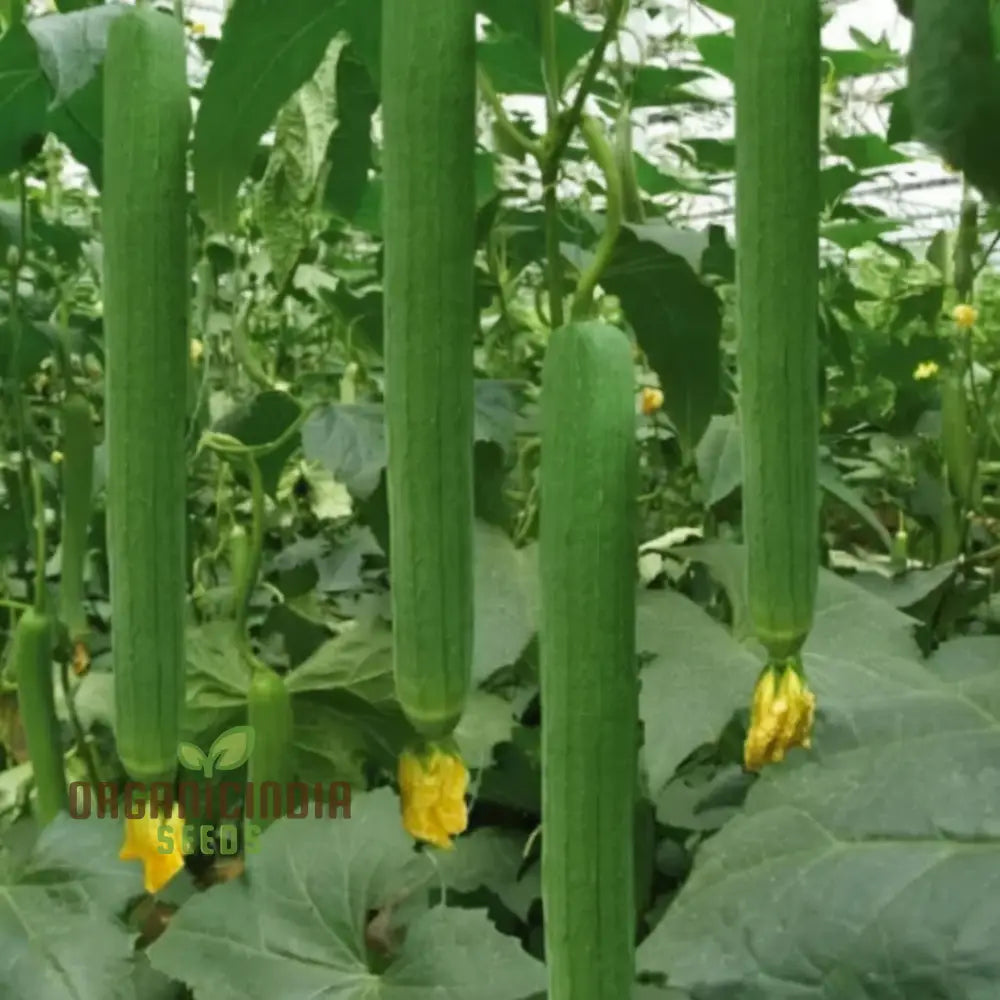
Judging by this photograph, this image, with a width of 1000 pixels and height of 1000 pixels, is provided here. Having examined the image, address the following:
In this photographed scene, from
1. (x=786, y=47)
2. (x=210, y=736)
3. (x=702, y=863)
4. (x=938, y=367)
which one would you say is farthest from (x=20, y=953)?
(x=938, y=367)

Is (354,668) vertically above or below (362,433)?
below

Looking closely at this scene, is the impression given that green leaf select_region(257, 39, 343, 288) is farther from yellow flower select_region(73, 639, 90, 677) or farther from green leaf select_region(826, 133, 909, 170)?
green leaf select_region(826, 133, 909, 170)

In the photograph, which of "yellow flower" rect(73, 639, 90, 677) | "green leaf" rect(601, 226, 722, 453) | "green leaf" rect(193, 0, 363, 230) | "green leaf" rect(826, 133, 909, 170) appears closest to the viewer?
"green leaf" rect(193, 0, 363, 230)

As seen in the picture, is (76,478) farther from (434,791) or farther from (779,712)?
(779,712)

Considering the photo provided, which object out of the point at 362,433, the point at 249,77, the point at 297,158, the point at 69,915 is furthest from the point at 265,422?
the point at 249,77

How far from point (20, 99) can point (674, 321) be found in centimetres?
40

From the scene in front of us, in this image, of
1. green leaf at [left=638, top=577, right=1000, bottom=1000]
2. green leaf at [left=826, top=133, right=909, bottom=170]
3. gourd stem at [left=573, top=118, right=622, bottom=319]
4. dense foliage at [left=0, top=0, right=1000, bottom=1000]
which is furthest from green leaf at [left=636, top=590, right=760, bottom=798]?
green leaf at [left=826, top=133, right=909, bottom=170]

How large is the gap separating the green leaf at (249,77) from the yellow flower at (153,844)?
327mm

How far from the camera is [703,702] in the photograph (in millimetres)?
909

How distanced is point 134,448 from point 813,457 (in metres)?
0.28

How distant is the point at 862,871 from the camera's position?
661 millimetres

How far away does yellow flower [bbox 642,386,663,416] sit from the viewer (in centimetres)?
153

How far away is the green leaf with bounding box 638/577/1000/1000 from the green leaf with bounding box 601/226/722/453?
208mm

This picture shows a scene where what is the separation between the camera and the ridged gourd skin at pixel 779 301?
466 millimetres
